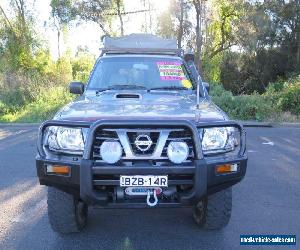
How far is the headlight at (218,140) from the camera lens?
Result: 3.61m

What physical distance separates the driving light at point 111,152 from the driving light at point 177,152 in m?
0.40

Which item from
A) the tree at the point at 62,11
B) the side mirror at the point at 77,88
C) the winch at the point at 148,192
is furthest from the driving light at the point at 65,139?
the tree at the point at 62,11

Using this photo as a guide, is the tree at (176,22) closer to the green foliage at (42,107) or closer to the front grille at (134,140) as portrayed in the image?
the green foliage at (42,107)

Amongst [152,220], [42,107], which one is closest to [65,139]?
[152,220]

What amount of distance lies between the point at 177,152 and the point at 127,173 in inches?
17.0

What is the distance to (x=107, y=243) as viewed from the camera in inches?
160

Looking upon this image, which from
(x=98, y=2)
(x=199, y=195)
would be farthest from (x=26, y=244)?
(x=98, y=2)

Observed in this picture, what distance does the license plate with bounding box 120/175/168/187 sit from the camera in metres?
3.44

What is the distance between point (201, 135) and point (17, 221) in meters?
2.32

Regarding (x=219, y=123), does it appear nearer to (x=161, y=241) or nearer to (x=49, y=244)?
(x=161, y=241)

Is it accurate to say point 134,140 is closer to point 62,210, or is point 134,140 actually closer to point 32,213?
point 62,210

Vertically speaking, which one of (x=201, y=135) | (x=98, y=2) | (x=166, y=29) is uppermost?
(x=98, y=2)

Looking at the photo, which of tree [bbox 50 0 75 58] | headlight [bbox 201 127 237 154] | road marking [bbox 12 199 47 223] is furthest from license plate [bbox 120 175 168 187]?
tree [bbox 50 0 75 58]

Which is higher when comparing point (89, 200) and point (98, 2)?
point (98, 2)
